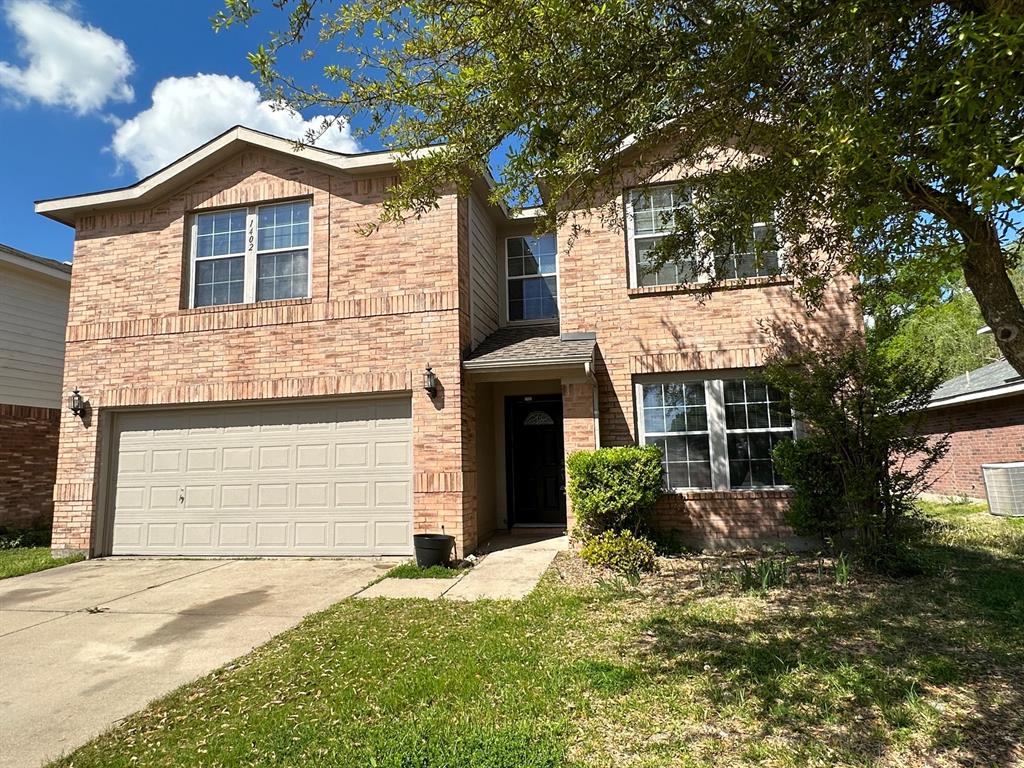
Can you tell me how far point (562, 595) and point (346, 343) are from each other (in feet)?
16.9

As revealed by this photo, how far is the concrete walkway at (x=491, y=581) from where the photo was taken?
6612mm

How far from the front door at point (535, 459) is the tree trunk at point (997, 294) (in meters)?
7.25

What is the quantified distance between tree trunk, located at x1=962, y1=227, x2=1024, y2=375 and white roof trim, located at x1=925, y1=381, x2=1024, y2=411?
8.61 m

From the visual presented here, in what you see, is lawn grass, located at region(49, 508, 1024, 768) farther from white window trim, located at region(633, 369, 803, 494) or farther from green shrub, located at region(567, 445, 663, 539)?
white window trim, located at region(633, 369, 803, 494)

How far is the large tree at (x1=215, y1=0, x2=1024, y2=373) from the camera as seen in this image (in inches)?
131

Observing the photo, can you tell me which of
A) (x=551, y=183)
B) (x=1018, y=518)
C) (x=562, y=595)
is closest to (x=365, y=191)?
(x=551, y=183)

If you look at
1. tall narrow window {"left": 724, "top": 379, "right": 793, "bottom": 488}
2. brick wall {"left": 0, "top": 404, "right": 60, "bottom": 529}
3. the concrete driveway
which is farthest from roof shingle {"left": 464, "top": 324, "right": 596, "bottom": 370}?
brick wall {"left": 0, "top": 404, "right": 60, "bottom": 529}

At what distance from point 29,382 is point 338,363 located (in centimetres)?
836

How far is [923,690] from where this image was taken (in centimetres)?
381

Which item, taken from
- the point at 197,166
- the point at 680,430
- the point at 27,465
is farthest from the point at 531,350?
the point at 27,465

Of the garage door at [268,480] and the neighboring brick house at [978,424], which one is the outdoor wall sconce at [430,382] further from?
the neighboring brick house at [978,424]

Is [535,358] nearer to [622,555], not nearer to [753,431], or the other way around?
[622,555]

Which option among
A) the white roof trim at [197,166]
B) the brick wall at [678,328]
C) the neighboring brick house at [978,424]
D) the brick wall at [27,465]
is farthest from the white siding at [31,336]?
the neighboring brick house at [978,424]

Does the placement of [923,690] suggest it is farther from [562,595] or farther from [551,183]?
[551,183]
